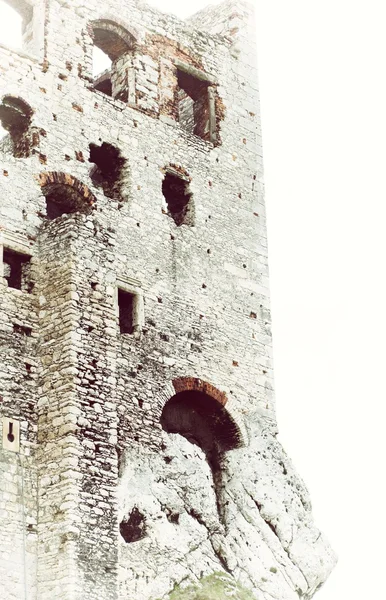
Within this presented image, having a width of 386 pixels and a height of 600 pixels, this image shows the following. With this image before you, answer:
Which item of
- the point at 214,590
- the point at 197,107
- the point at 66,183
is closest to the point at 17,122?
the point at 66,183

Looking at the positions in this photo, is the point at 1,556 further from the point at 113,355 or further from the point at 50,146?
the point at 50,146

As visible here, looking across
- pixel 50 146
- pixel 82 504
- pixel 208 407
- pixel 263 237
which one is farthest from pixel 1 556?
pixel 263 237

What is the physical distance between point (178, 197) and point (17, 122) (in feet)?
11.6

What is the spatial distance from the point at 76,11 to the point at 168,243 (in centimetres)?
460

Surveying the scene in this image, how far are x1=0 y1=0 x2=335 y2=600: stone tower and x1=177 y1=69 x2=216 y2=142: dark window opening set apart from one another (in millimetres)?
39

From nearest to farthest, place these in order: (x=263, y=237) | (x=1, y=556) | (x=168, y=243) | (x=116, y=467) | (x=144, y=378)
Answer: (x=1, y=556), (x=116, y=467), (x=144, y=378), (x=168, y=243), (x=263, y=237)

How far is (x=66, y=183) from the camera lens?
76.1ft

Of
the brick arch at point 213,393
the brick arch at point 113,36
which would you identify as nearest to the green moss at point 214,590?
the brick arch at point 213,393

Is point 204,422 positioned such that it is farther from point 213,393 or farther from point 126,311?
point 126,311

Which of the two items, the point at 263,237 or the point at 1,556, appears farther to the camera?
the point at 263,237

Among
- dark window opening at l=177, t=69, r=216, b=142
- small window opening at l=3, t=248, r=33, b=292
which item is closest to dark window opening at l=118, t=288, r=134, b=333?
small window opening at l=3, t=248, r=33, b=292

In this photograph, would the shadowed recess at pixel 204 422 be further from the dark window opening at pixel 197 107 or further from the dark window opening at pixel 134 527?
the dark window opening at pixel 197 107

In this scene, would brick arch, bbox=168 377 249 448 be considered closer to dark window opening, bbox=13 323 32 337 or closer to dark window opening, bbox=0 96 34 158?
dark window opening, bbox=13 323 32 337

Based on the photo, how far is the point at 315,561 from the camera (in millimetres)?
23594
